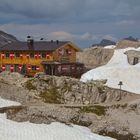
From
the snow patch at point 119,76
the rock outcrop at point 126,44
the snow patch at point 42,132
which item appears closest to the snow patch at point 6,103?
the snow patch at point 42,132

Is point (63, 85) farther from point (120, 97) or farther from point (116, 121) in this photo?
point (116, 121)

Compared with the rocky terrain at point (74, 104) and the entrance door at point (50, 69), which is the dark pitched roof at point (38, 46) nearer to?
the entrance door at point (50, 69)

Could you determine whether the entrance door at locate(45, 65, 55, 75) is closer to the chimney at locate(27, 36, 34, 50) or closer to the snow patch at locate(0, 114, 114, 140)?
the chimney at locate(27, 36, 34, 50)

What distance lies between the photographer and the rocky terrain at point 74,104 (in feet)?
173

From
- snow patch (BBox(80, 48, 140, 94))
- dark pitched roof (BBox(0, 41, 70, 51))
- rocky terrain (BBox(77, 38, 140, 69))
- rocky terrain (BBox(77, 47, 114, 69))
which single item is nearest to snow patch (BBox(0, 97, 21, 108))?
snow patch (BBox(80, 48, 140, 94))

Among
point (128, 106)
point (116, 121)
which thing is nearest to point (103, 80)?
point (128, 106)

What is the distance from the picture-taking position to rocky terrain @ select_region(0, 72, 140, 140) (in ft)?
173

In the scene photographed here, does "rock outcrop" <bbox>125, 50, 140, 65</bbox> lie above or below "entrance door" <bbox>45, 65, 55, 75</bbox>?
above

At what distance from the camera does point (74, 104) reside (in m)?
63.8

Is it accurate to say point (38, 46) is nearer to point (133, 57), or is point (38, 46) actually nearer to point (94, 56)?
point (94, 56)

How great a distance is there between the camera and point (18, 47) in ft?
303

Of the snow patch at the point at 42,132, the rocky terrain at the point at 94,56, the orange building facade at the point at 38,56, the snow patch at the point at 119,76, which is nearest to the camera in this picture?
the snow patch at the point at 42,132

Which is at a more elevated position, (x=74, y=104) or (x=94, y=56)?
(x=94, y=56)

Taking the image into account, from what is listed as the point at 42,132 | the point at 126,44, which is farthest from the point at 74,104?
the point at 126,44
